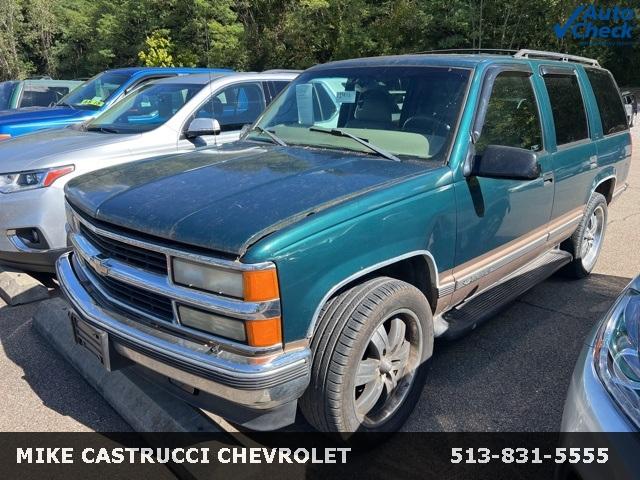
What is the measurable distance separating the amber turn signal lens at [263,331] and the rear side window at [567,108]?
2857mm

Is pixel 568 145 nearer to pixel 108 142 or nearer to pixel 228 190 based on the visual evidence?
pixel 228 190

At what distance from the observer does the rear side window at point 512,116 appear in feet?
11.0

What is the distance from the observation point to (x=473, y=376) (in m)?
3.42

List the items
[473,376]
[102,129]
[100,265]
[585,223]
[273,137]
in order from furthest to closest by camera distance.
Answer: [102,129]
[585,223]
[273,137]
[473,376]
[100,265]

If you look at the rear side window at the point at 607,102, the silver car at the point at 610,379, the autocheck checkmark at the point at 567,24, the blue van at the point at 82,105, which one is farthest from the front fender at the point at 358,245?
the autocheck checkmark at the point at 567,24

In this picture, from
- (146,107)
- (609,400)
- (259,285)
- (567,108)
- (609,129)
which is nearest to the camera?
(609,400)

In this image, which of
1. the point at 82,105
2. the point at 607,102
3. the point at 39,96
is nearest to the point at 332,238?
the point at 607,102

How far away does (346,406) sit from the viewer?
251cm

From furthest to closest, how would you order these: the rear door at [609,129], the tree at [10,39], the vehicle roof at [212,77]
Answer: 1. the tree at [10,39]
2. the vehicle roof at [212,77]
3. the rear door at [609,129]

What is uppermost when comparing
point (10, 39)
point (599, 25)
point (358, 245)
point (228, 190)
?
point (10, 39)

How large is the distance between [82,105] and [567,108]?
6.86 metres

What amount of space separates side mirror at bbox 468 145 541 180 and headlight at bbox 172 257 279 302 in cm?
148

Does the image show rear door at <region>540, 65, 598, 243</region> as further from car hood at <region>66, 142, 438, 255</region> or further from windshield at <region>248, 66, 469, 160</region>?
car hood at <region>66, 142, 438, 255</region>

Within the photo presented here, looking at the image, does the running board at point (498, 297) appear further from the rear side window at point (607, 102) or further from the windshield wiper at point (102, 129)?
the windshield wiper at point (102, 129)
